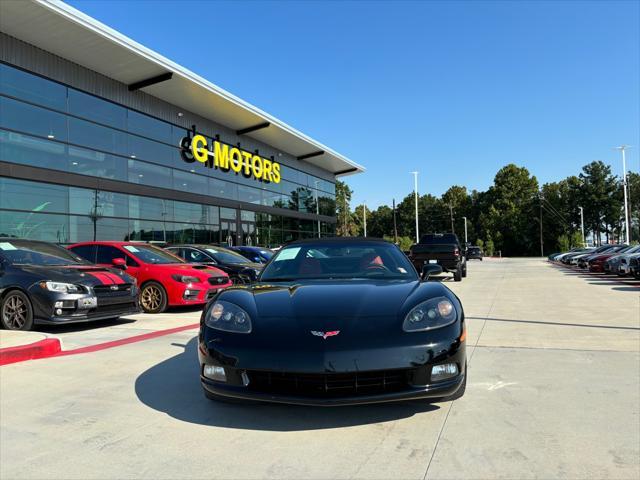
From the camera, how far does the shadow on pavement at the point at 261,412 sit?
3.26 metres

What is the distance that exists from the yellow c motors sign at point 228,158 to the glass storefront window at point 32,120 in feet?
23.9

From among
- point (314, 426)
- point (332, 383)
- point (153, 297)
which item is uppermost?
point (332, 383)

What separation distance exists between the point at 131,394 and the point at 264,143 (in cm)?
2920

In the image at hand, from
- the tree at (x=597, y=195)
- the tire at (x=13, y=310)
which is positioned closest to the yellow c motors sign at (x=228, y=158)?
the tire at (x=13, y=310)

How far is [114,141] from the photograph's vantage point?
786 inches

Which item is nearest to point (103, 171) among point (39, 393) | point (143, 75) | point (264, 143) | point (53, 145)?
point (53, 145)

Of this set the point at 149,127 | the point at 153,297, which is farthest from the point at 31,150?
A: the point at 153,297

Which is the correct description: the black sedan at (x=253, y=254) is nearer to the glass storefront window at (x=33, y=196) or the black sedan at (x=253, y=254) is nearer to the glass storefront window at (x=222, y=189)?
the glass storefront window at (x=33, y=196)

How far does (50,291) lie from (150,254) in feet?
11.1

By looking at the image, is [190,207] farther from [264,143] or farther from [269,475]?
[269,475]

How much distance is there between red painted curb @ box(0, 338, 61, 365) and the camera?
16.8 feet

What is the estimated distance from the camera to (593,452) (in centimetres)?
286

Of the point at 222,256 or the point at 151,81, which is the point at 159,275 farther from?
the point at 151,81

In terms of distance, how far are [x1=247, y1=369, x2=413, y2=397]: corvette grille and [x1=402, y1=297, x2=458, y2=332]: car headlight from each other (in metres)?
0.32
